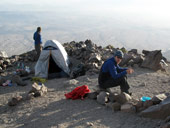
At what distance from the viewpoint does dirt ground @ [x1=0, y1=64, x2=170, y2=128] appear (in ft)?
19.4

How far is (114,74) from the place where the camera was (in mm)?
6824

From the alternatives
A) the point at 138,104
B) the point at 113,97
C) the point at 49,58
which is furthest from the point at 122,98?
the point at 49,58

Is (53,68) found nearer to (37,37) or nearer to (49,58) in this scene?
(49,58)

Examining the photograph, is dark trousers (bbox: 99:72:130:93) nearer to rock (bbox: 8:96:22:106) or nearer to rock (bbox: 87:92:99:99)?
rock (bbox: 87:92:99:99)

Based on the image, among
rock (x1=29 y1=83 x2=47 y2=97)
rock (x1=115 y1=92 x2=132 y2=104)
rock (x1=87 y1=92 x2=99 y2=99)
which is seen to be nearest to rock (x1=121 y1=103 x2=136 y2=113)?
rock (x1=115 y1=92 x2=132 y2=104)

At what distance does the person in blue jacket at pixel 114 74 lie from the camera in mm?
6828

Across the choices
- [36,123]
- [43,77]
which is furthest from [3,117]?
[43,77]

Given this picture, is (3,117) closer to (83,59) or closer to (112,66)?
(112,66)

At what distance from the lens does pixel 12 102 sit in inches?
308

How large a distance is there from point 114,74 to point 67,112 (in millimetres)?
2021

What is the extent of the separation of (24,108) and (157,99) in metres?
4.64

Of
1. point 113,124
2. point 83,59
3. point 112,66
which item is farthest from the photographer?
point 83,59

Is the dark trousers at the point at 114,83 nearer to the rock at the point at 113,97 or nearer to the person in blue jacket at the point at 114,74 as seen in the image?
the person in blue jacket at the point at 114,74

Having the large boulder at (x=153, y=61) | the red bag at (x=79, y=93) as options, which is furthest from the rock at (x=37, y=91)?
the large boulder at (x=153, y=61)
